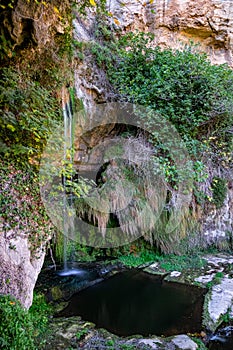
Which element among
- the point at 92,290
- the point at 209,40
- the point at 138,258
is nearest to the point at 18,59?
the point at 92,290

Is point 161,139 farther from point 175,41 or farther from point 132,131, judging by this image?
point 175,41

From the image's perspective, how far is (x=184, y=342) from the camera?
2.83 meters

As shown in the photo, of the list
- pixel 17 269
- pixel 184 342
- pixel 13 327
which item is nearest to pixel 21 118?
pixel 17 269

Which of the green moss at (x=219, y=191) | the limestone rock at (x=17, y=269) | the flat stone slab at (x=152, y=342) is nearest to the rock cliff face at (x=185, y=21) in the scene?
the green moss at (x=219, y=191)

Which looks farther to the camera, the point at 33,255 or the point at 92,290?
the point at 92,290

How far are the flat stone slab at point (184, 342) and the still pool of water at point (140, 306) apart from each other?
0.73 ft

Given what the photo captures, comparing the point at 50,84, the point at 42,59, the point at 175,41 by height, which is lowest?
the point at 50,84

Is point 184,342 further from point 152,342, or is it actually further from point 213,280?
point 213,280

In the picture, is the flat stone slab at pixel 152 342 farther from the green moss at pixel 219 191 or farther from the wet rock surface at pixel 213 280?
the green moss at pixel 219 191

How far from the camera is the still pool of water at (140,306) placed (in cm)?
333

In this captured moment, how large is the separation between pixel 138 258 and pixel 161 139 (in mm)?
2938

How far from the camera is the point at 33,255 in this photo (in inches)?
115

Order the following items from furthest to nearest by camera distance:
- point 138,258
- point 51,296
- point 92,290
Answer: point 138,258, point 92,290, point 51,296

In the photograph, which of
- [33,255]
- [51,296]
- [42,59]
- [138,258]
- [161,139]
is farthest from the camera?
[138,258]
